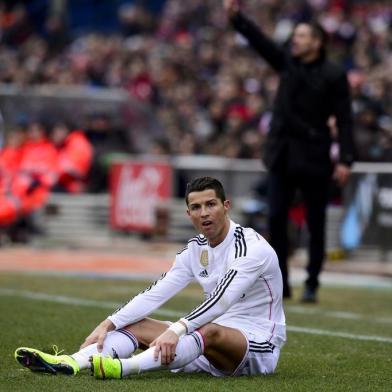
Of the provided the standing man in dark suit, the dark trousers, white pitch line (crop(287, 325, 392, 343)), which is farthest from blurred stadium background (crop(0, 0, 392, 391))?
the standing man in dark suit

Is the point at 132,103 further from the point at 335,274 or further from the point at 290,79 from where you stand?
the point at 290,79

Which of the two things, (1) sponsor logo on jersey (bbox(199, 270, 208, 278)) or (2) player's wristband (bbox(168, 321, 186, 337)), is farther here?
(1) sponsor logo on jersey (bbox(199, 270, 208, 278))

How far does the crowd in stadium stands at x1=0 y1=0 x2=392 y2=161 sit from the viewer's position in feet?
61.0

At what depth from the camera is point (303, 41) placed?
1083 cm

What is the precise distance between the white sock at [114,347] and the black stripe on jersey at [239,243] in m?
0.69

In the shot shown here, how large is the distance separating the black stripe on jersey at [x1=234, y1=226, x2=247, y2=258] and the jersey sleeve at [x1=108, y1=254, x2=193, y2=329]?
1.08 ft

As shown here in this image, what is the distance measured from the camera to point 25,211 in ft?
61.6

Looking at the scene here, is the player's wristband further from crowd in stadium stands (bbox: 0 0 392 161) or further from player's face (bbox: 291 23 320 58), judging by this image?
crowd in stadium stands (bbox: 0 0 392 161)

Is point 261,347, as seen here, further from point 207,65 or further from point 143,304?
point 207,65

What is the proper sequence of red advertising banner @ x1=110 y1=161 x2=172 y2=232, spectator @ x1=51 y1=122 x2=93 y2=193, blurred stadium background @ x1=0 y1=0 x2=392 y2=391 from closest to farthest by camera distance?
blurred stadium background @ x1=0 y1=0 x2=392 y2=391 → red advertising banner @ x1=110 y1=161 x2=172 y2=232 → spectator @ x1=51 y1=122 x2=93 y2=193

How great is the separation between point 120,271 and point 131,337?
315 inches

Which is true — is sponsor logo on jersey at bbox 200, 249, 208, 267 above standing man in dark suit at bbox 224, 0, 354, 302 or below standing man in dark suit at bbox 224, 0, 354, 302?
below

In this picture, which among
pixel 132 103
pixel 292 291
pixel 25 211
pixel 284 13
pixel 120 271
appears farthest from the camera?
pixel 284 13

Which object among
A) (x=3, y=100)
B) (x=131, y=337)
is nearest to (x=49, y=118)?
(x=3, y=100)
